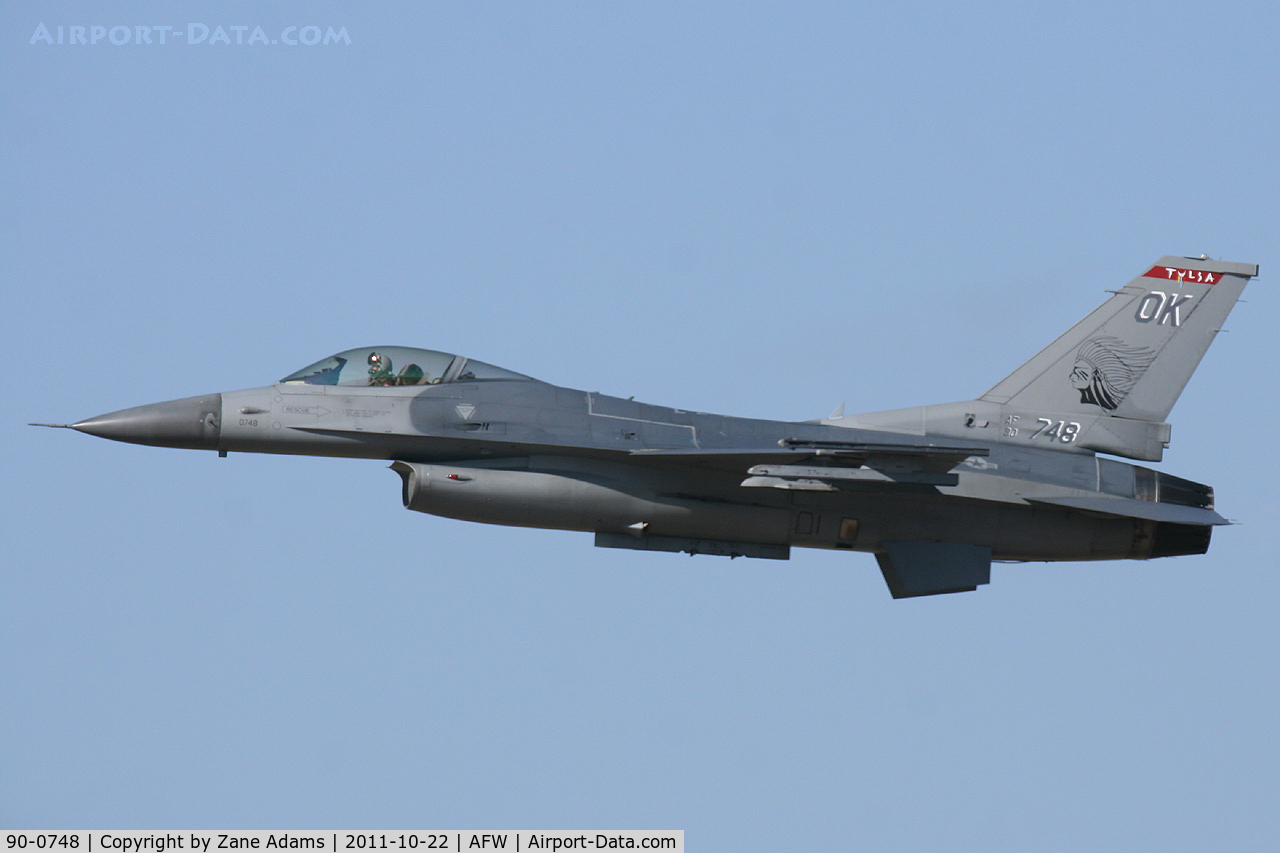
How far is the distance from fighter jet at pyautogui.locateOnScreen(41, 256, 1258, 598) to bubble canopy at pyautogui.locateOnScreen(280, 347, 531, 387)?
2cm

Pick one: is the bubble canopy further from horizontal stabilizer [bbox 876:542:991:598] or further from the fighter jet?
horizontal stabilizer [bbox 876:542:991:598]

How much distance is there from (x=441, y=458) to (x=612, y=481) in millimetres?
1871

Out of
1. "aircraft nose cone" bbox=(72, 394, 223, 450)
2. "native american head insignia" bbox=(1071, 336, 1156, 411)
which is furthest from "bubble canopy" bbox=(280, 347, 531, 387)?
"native american head insignia" bbox=(1071, 336, 1156, 411)

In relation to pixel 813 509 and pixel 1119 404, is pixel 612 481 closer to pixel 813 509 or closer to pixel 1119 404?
pixel 813 509

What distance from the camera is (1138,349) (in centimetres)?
2083

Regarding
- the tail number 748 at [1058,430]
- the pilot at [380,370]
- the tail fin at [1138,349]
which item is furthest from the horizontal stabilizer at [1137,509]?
the pilot at [380,370]

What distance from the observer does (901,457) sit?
18375 mm

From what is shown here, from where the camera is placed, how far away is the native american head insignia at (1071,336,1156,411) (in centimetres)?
2058

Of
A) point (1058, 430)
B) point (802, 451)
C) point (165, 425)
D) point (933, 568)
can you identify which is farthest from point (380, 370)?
point (1058, 430)

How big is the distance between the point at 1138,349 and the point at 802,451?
205 inches

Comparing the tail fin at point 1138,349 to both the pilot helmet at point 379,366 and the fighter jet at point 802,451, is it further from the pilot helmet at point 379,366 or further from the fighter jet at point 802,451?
the pilot helmet at point 379,366

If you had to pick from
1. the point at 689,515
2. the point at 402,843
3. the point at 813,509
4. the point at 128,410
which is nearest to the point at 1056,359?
the point at 813,509

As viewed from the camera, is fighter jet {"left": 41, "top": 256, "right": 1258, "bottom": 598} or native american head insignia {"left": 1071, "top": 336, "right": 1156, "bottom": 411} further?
native american head insignia {"left": 1071, "top": 336, "right": 1156, "bottom": 411}

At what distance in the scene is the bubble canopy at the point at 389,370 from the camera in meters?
18.8
